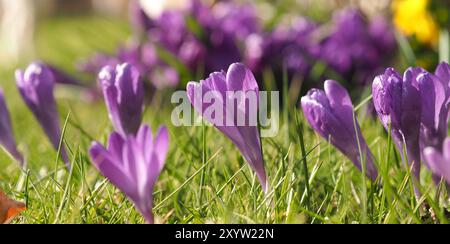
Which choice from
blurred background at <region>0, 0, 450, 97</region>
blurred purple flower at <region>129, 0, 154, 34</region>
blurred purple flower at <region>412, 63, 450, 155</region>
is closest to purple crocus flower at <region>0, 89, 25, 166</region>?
blurred purple flower at <region>412, 63, 450, 155</region>

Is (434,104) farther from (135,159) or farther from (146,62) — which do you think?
(146,62)

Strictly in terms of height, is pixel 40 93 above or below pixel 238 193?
above

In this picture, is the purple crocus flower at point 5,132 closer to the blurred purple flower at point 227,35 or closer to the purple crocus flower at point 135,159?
the purple crocus flower at point 135,159

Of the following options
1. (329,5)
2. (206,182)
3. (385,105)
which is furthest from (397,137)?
(329,5)

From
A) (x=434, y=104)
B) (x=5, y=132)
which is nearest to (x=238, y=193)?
(x=434, y=104)

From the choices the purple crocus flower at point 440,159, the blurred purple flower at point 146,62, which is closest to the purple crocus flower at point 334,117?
the purple crocus flower at point 440,159

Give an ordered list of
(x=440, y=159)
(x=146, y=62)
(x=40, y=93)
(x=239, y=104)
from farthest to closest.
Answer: (x=146, y=62) < (x=40, y=93) < (x=239, y=104) < (x=440, y=159)

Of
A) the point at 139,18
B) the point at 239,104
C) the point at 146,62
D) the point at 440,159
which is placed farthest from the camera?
the point at 146,62
